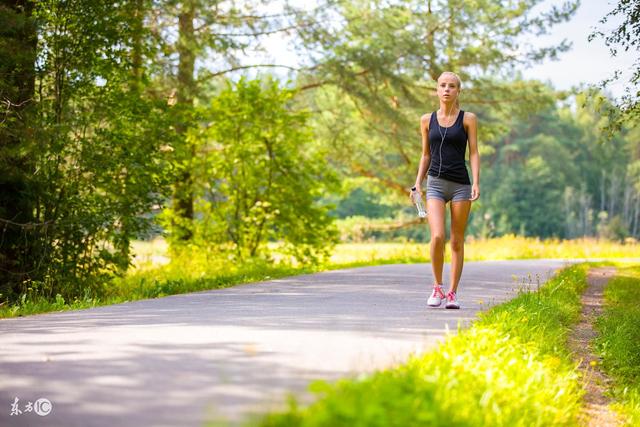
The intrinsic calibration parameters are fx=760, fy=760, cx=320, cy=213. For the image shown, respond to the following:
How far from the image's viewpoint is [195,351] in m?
4.76

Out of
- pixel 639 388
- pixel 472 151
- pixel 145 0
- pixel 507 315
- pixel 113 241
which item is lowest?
pixel 639 388

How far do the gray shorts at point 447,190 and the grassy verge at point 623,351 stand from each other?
1.99 meters

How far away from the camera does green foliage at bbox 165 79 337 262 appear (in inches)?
619

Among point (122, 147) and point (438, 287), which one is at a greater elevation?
point (122, 147)

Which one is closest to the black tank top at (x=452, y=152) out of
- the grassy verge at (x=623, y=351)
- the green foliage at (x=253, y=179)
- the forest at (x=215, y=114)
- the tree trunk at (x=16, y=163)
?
the grassy verge at (x=623, y=351)

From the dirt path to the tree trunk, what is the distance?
713 cm

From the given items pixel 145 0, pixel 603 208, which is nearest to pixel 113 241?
pixel 145 0

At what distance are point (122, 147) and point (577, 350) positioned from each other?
716 cm

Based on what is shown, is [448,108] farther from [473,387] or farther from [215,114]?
[215,114]

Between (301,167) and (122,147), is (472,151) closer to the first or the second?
(122,147)

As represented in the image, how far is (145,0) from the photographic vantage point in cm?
1334

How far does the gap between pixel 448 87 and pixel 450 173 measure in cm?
86

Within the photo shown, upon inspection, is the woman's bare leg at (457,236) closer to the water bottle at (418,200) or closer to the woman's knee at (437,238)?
the woman's knee at (437,238)

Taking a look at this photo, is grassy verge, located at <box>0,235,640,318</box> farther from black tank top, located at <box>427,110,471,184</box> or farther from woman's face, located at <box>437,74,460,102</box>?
woman's face, located at <box>437,74,460,102</box>
